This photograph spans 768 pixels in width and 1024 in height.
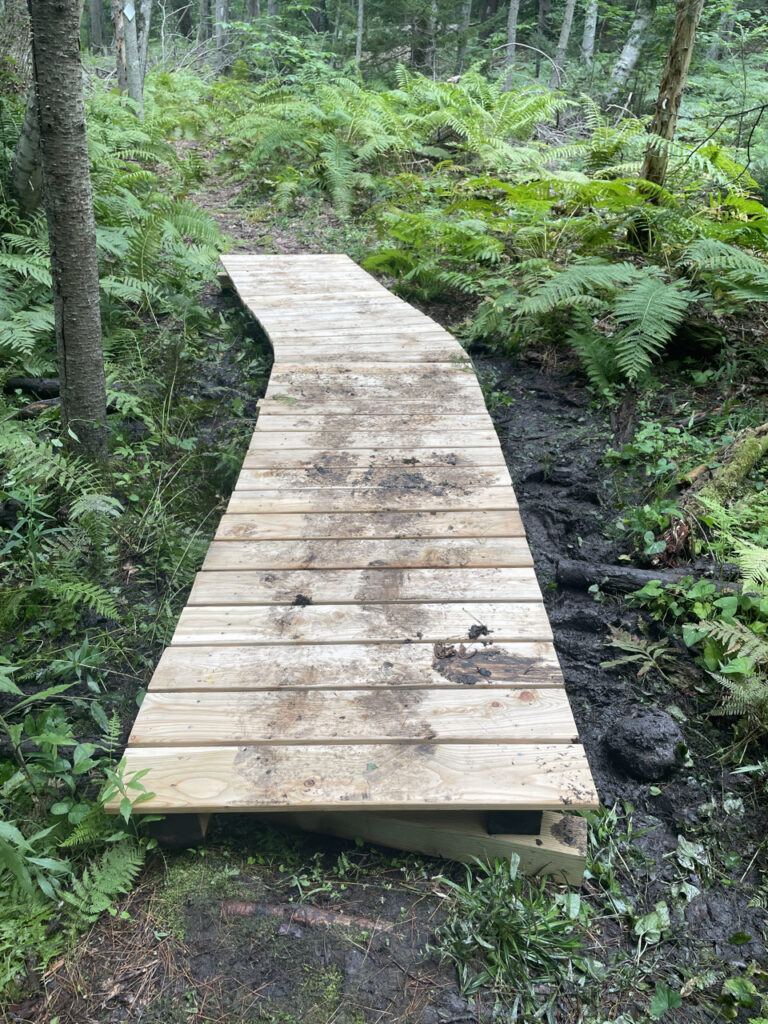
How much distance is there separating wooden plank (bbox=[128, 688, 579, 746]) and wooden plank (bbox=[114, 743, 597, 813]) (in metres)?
0.03

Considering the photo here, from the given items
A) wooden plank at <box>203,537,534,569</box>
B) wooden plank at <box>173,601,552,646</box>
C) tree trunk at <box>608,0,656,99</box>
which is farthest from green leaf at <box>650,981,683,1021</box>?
tree trunk at <box>608,0,656,99</box>

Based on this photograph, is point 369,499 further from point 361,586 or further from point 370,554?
point 361,586

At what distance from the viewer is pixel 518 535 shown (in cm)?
306

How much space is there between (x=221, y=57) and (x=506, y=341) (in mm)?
17239

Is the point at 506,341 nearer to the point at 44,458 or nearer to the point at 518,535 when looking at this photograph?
the point at 518,535

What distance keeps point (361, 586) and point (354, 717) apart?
70cm

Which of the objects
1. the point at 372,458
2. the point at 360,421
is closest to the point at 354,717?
the point at 372,458

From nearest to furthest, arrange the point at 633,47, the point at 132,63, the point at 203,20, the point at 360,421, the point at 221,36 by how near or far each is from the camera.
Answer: the point at 360,421 < the point at 132,63 < the point at 633,47 < the point at 221,36 < the point at 203,20

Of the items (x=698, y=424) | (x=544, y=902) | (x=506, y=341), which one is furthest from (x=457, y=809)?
(x=506, y=341)

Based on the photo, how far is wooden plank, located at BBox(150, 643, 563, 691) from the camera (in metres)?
2.29

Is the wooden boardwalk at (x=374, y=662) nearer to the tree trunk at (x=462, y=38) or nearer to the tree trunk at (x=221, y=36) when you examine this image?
the tree trunk at (x=462, y=38)

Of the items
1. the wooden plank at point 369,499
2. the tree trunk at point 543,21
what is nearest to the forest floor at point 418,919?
the wooden plank at point 369,499

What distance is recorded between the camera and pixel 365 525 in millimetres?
3178

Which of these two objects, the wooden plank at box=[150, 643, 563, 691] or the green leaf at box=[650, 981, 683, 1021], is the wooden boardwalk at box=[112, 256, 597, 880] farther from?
the green leaf at box=[650, 981, 683, 1021]
